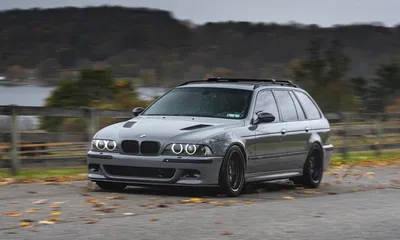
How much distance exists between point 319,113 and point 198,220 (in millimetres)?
6088

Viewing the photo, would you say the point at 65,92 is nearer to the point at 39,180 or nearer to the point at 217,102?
the point at 39,180

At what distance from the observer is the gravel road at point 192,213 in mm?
7832

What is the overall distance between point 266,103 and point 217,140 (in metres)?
1.95

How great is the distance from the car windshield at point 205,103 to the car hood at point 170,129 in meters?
0.31

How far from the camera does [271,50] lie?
3794 centimetres

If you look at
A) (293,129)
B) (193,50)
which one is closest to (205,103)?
(293,129)

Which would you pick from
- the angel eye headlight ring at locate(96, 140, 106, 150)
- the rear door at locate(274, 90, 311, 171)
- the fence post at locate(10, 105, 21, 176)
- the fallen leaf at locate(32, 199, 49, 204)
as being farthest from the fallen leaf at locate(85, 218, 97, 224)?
the fence post at locate(10, 105, 21, 176)

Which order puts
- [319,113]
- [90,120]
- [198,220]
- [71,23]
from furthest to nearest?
1. [71,23]
2. [90,120]
3. [319,113]
4. [198,220]

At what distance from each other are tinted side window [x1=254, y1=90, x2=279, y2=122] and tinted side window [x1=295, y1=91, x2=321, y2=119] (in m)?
1.12

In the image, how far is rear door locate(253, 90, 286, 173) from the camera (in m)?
11.9

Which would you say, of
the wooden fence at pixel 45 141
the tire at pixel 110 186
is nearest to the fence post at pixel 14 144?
the wooden fence at pixel 45 141

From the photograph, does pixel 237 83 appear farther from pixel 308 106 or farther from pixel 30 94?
pixel 30 94

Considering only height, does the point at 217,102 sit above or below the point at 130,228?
above

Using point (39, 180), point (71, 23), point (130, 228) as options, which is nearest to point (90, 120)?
point (39, 180)
